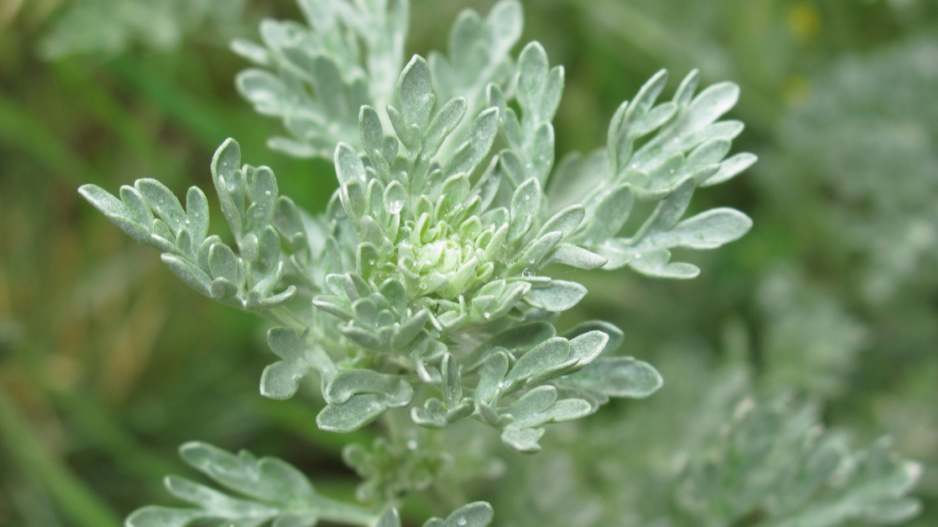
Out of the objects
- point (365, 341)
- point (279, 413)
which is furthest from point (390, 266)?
point (279, 413)

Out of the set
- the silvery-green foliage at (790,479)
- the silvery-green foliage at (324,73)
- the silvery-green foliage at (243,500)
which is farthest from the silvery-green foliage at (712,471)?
the silvery-green foliage at (324,73)

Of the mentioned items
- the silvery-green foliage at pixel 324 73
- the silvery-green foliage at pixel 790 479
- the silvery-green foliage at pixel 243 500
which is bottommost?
the silvery-green foliage at pixel 243 500

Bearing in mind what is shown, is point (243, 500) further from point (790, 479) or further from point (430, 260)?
point (790, 479)

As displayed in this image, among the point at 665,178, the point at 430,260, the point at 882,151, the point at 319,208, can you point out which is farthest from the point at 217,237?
the point at 882,151

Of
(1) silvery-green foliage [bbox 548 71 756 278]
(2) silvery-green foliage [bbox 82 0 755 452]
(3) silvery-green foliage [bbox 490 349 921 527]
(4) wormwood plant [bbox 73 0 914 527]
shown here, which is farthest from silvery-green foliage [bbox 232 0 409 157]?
(3) silvery-green foliage [bbox 490 349 921 527]

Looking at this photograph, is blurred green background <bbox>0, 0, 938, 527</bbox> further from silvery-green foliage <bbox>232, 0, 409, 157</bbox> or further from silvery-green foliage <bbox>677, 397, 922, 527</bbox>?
silvery-green foliage <bbox>232, 0, 409, 157</bbox>

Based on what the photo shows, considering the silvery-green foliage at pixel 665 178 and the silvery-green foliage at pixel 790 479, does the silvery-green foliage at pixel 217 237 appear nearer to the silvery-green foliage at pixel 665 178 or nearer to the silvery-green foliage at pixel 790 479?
the silvery-green foliage at pixel 665 178
